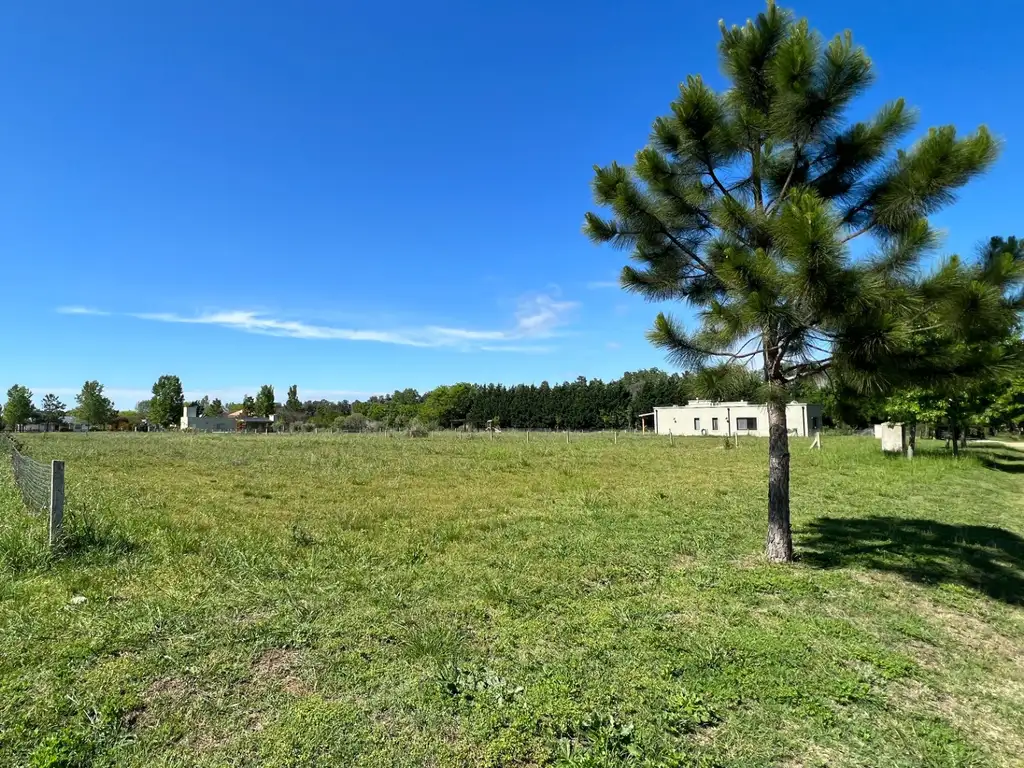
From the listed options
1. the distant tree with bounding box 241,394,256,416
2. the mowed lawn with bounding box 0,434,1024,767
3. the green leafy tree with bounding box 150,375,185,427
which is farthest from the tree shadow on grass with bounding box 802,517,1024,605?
the distant tree with bounding box 241,394,256,416

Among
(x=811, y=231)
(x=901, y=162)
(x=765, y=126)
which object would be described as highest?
(x=765, y=126)

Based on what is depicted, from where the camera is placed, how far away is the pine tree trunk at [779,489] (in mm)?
5843

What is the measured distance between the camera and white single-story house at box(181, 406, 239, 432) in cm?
7575

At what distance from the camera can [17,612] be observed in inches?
152

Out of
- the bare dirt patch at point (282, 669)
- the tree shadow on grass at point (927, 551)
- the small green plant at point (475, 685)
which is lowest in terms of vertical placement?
the tree shadow on grass at point (927, 551)

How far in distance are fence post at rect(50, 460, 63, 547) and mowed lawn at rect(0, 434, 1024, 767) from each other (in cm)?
19

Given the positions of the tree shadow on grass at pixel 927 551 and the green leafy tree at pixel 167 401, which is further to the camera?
the green leafy tree at pixel 167 401

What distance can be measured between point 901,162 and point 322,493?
34.9 feet

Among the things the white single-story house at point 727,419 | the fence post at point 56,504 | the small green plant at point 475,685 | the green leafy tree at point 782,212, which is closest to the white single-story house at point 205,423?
the white single-story house at point 727,419

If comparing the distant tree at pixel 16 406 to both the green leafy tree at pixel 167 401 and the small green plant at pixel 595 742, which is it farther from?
the small green plant at pixel 595 742

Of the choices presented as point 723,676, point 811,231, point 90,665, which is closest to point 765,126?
point 811,231

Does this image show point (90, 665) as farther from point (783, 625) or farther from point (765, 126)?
point (765, 126)

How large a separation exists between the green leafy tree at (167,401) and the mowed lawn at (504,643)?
252ft

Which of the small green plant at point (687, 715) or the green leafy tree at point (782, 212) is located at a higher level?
the green leafy tree at point (782, 212)
